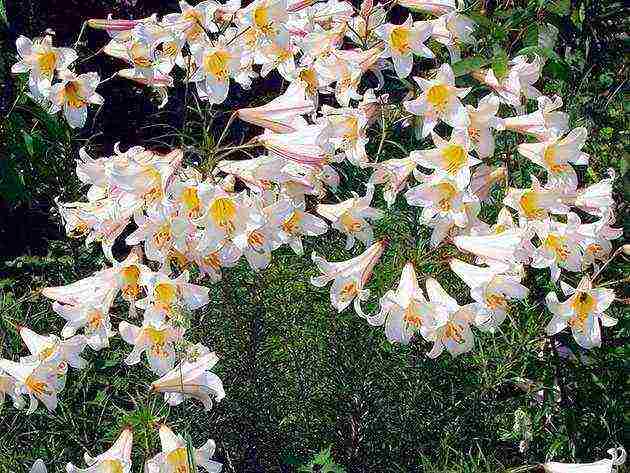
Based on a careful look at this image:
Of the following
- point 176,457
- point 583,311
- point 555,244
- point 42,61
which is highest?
point 42,61

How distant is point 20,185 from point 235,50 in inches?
44.7

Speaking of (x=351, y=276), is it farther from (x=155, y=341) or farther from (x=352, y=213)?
(x=155, y=341)

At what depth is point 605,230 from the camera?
2.51m

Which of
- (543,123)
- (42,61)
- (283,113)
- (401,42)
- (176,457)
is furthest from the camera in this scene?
(42,61)

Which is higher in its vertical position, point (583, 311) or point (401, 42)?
point (401, 42)

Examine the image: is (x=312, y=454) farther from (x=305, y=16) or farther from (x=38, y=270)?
(x=38, y=270)

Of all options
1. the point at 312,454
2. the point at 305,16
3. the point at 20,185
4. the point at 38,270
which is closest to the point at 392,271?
the point at 312,454

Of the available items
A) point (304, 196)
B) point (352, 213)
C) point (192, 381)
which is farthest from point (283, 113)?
point (192, 381)

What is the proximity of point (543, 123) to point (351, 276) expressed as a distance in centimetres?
61

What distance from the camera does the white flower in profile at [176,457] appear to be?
84.3 inches

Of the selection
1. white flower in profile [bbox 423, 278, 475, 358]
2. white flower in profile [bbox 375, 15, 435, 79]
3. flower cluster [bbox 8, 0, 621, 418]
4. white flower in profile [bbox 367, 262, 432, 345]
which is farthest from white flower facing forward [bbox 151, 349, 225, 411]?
white flower in profile [bbox 375, 15, 435, 79]

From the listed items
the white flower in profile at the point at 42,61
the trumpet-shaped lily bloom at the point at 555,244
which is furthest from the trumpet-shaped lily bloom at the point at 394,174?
the white flower in profile at the point at 42,61

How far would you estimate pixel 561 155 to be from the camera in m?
2.43

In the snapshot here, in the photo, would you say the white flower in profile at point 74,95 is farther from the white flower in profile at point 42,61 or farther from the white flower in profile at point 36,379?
the white flower in profile at point 36,379
